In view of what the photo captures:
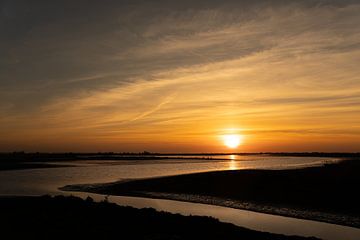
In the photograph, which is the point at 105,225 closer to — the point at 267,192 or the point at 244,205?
the point at 244,205

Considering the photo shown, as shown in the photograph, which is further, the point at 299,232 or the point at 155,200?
the point at 155,200

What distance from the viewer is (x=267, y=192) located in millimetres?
33031

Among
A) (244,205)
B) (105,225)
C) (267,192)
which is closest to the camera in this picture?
(105,225)

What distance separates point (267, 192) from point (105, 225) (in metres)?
19.1

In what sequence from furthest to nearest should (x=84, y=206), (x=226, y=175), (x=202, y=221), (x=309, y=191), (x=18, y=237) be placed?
(x=226, y=175) → (x=309, y=191) → (x=84, y=206) → (x=202, y=221) → (x=18, y=237)

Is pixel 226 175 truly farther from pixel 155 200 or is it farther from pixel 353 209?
pixel 353 209

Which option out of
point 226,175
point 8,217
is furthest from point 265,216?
point 226,175

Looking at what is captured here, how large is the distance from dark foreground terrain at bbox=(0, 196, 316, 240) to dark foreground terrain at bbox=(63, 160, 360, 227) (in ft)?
30.5

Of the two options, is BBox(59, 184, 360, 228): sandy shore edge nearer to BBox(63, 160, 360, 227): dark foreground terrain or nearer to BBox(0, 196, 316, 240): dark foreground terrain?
BBox(63, 160, 360, 227): dark foreground terrain

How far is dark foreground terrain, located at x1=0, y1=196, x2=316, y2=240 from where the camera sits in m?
15.6

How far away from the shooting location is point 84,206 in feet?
74.8

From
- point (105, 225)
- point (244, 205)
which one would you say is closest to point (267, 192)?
point (244, 205)

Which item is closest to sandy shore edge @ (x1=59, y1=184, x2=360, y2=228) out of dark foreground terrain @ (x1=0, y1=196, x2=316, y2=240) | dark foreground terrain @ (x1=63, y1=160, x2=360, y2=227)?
dark foreground terrain @ (x1=63, y1=160, x2=360, y2=227)

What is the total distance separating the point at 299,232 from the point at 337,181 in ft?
52.6
